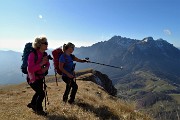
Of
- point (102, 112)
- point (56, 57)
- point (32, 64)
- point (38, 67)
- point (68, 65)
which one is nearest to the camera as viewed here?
point (32, 64)

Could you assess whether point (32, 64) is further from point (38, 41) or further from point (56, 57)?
point (56, 57)

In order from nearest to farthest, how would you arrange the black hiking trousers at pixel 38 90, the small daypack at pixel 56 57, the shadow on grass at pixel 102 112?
the black hiking trousers at pixel 38 90 → the shadow on grass at pixel 102 112 → the small daypack at pixel 56 57

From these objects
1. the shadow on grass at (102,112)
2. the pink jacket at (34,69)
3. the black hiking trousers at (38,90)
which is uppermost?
the pink jacket at (34,69)

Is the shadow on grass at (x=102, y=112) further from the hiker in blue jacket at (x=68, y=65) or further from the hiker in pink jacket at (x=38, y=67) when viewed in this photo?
the hiker in pink jacket at (x=38, y=67)

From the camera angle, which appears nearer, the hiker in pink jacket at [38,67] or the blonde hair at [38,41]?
the hiker in pink jacket at [38,67]

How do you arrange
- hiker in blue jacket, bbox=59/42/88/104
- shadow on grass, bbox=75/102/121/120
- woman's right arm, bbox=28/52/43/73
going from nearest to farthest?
woman's right arm, bbox=28/52/43/73, shadow on grass, bbox=75/102/121/120, hiker in blue jacket, bbox=59/42/88/104

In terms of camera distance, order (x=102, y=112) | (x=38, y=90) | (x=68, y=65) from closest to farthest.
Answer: (x=38, y=90)
(x=102, y=112)
(x=68, y=65)

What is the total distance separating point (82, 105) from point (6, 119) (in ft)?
15.1

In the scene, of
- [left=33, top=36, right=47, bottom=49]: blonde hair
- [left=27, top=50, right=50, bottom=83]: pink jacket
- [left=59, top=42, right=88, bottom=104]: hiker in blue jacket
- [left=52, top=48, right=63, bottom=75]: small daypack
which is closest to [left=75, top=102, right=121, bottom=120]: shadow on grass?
[left=59, top=42, right=88, bottom=104]: hiker in blue jacket

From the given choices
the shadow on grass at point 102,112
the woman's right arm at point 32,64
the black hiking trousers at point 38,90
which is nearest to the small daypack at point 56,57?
the shadow on grass at point 102,112

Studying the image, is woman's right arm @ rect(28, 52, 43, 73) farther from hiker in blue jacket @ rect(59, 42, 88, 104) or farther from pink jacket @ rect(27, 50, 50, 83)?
hiker in blue jacket @ rect(59, 42, 88, 104)

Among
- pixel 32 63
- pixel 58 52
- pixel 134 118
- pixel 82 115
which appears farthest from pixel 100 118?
pixel 58 52

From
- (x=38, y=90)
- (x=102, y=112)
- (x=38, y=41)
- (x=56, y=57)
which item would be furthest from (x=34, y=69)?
(x=102, y=112)

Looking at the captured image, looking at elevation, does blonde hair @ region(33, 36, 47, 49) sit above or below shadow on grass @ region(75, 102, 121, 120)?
above
